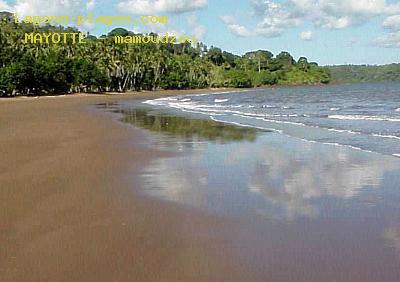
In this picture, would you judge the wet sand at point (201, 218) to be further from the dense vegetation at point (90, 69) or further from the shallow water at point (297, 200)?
the dense vegetation at point (90, 69)

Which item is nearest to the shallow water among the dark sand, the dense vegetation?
the dark sand

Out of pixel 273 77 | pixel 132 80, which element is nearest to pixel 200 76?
pixel 132 80

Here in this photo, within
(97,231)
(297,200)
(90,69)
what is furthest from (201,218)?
(90,69)

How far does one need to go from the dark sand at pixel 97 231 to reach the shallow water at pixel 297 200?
16.4 inches

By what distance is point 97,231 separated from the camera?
7.27m

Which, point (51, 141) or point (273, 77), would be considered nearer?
point (51, 141)

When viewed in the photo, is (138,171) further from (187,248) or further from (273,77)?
(273,77)

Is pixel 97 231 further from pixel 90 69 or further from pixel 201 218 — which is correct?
pixel 90 69

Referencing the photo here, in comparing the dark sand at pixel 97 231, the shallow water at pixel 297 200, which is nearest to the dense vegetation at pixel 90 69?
the shallow water at pixel 297 200

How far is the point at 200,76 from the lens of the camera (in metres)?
137

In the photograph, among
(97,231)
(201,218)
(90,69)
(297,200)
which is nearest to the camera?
(97,231)

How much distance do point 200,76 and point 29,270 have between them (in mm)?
132085

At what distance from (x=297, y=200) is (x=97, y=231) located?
3.42 m

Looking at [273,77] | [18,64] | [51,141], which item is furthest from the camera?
[273,77]
